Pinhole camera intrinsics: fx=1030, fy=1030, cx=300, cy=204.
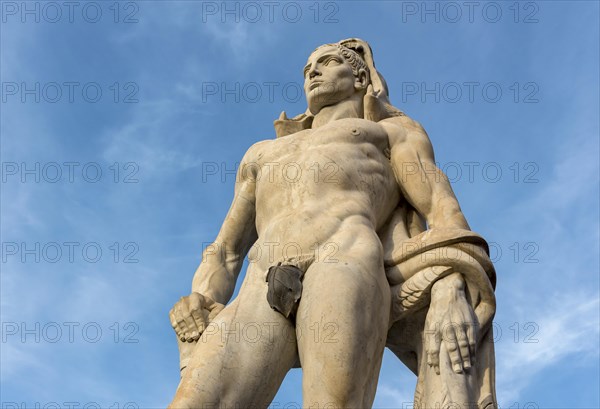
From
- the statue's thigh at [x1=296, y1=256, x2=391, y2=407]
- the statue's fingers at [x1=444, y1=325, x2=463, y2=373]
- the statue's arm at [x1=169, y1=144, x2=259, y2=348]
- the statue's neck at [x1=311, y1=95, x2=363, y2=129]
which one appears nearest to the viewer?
the statue's thigh at [x1=296, y1=256, x2=391, y2=407]

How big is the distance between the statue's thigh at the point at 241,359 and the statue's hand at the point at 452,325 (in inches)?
52.3

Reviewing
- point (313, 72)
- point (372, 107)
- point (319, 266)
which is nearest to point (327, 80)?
point (313, 72)

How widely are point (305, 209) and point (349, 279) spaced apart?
43.3 inches

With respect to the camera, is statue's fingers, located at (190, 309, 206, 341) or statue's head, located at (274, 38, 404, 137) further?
statue's head, located at (274, 38, 404, 137)

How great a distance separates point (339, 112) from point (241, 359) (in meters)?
3.59

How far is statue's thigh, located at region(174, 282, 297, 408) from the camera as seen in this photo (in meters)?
9.39

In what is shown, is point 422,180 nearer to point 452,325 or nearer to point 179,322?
point 452,325

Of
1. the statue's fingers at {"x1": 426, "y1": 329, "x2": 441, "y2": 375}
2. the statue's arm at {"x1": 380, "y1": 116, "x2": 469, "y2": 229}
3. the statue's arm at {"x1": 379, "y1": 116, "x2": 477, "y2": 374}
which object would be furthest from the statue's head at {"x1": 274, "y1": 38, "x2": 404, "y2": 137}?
the statue's fingers at {"x1": 426, "y1": 329, "x2": 441, "y2": 375}

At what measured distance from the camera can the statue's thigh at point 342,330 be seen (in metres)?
9.16

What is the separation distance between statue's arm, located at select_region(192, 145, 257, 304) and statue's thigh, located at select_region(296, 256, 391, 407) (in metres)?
1.50

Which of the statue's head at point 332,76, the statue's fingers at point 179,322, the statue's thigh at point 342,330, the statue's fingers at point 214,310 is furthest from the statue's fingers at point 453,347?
the statue's head at point 332,76

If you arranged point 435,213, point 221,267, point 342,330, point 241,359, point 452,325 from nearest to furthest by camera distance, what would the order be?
point 342,330
point 241,359
point 452,325
point 435,213
point 221,267

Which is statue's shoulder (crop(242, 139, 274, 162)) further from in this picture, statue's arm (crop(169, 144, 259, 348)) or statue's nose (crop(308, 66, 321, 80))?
statue's nose (crop(308, 66, 321, 80))

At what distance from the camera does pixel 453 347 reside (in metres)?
9.69
